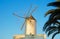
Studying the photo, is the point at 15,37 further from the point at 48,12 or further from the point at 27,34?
the point at 48,12

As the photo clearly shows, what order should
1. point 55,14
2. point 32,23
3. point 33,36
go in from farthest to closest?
point 32,23
point 33,36
point 55,14

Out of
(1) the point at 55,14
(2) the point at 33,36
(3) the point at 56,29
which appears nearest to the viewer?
(1) the point at 55,14

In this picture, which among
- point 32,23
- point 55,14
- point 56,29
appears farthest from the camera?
point 32,23

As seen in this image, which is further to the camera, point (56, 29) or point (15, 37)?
point (15, 37)

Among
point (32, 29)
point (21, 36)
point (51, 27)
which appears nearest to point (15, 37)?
point (21, 36)

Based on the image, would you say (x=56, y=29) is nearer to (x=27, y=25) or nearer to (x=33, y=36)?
(x=33, y=36)

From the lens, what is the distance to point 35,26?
40.3 m

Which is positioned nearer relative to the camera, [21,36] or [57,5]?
[57,5]

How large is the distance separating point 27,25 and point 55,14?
17.8 metres

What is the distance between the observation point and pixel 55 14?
23141 mm

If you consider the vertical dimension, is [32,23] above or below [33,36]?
above

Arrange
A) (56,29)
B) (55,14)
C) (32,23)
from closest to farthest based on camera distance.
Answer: (55,14) < (56,29) < (32,23)

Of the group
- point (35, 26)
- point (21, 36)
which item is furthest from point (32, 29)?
point (21, 36)

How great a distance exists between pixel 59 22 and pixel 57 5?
2194 mm
